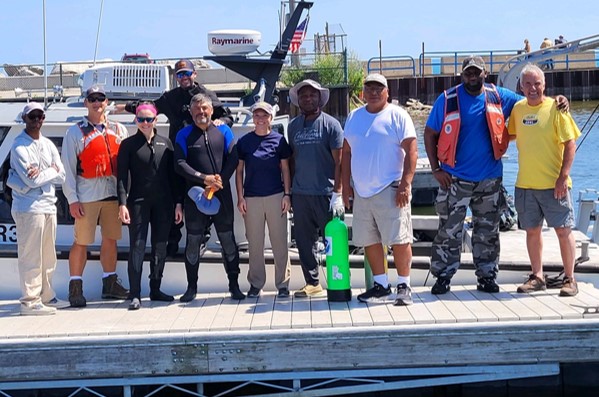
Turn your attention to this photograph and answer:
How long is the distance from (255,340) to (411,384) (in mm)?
1087

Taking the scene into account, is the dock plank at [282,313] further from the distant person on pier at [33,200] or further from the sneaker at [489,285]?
the distant person on pier at [33,200]

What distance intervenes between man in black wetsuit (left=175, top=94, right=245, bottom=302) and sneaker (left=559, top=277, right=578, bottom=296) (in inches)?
93.7

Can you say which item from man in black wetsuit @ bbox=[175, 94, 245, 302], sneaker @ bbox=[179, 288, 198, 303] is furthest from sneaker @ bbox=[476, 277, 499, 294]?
sneaker @ bbox=[179, 288, 198, 303]

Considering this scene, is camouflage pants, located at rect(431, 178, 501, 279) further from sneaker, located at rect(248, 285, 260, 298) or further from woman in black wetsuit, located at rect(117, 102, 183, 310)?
woman in black wetsuit, located at rect(117, 102, 183, 310)

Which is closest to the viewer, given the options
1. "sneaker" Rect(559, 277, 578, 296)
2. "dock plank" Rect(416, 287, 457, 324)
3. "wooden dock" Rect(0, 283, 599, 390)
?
"wooden dock" Rect(0, 283, 599, 390)

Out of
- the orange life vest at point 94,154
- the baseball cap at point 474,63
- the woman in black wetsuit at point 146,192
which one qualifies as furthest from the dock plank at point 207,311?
the baseball cap at point 474,63

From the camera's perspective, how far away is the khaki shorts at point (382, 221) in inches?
245

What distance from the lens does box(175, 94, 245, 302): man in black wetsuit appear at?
20.9ft

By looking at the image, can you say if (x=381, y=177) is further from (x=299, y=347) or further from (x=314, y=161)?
(x=299, y=347)

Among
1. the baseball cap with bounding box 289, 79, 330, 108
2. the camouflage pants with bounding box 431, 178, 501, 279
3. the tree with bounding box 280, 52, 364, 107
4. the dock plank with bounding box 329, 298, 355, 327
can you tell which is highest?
the tree with bounding box 280, 52, 364, 107

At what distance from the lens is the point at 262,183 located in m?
6.52

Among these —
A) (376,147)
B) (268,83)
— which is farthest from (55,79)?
(376,147)

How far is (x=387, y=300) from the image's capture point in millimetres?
6418

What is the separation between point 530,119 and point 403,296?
1.55 meters
